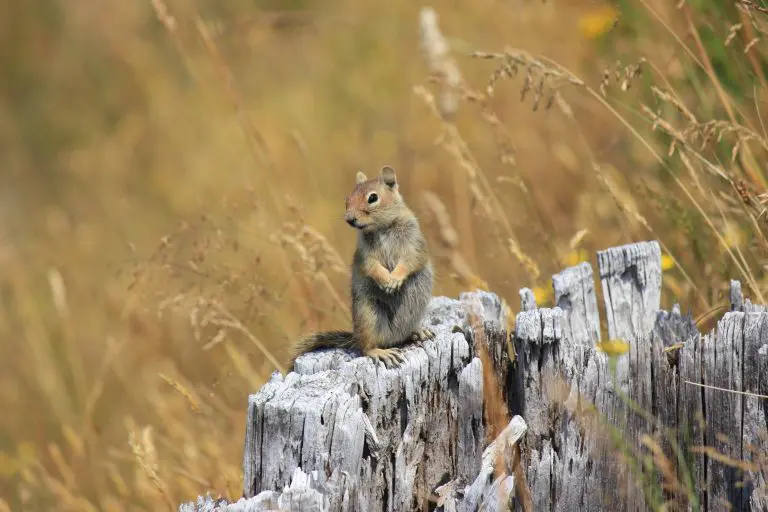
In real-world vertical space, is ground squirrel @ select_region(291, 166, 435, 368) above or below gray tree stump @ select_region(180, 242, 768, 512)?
above

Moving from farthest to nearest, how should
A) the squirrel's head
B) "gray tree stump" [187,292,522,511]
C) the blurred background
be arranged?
1. the squirrel's head
2. the blurred background
3. "gray tree stump" [187,292,522,511]

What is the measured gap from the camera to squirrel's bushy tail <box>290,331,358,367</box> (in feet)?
10.5

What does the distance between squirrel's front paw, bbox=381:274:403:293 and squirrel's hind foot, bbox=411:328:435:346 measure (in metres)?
0.20

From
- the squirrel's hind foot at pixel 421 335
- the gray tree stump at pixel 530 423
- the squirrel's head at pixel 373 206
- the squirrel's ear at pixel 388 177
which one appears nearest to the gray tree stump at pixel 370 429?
the gray tree stump at pixel 530 423

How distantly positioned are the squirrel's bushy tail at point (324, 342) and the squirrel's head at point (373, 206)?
479mm

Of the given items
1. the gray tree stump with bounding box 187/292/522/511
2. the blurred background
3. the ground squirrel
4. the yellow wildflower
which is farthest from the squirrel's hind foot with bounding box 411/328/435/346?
the yellow wildflower

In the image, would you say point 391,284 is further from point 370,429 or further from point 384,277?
point 370,429

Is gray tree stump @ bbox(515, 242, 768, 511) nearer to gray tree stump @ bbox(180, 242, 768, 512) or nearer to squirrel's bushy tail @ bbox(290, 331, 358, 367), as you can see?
gray tree stump @ bbox(180, 242, 768, 512)

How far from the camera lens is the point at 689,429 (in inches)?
100

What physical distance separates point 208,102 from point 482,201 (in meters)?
5.18

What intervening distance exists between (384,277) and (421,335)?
289mm

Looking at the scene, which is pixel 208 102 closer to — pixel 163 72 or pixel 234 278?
pixel 163 72

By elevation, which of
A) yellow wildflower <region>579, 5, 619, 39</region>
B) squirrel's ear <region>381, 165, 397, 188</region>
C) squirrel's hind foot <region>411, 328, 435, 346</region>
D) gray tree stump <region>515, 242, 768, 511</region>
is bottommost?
gray tree stump <region>515, 242, 768, 511</region>

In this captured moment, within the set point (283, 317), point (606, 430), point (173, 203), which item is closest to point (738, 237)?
point (606, 430)
